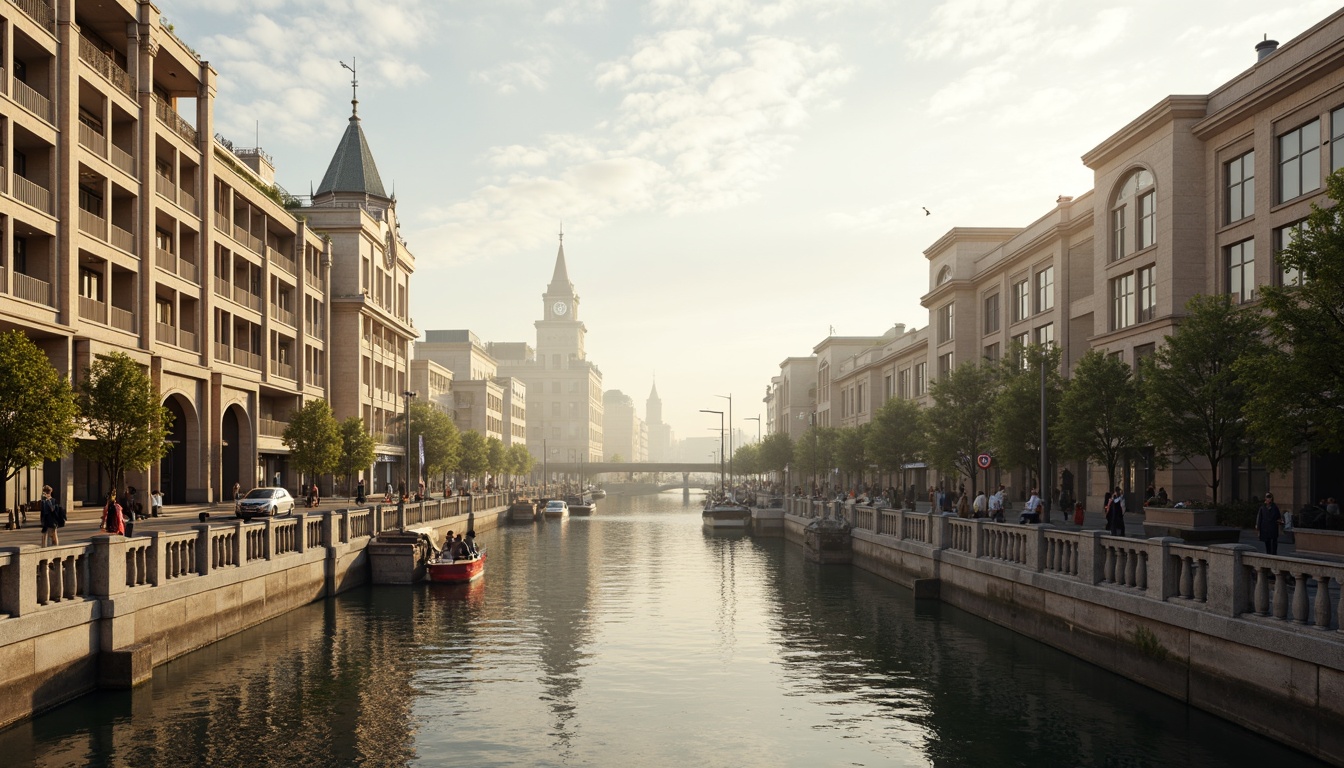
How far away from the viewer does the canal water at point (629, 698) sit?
55.9 ft

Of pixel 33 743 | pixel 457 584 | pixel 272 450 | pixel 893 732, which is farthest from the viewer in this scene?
pixel 272 450

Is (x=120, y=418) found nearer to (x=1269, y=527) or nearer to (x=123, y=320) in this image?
(x=123, y=320)

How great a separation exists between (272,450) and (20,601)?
171 feet

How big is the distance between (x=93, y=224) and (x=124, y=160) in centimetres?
438

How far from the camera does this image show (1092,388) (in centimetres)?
4044

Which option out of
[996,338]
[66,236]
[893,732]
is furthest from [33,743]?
[996,338]

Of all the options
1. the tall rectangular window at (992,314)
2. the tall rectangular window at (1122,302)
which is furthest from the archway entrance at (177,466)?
the tall rectangular window at (992,314)

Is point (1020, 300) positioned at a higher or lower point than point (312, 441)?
higher

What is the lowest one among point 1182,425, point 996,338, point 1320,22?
point 1182,425

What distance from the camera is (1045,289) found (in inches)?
2495

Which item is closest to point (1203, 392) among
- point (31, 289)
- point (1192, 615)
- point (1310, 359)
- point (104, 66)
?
point (1310, 359)

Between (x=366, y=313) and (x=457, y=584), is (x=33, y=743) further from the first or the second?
(x=366, y=313)

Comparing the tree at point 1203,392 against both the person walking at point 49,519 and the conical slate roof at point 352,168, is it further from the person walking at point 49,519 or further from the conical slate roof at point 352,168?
the conical slate roof at point 352,168

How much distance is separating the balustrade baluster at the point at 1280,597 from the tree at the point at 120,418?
35115 millimetres
